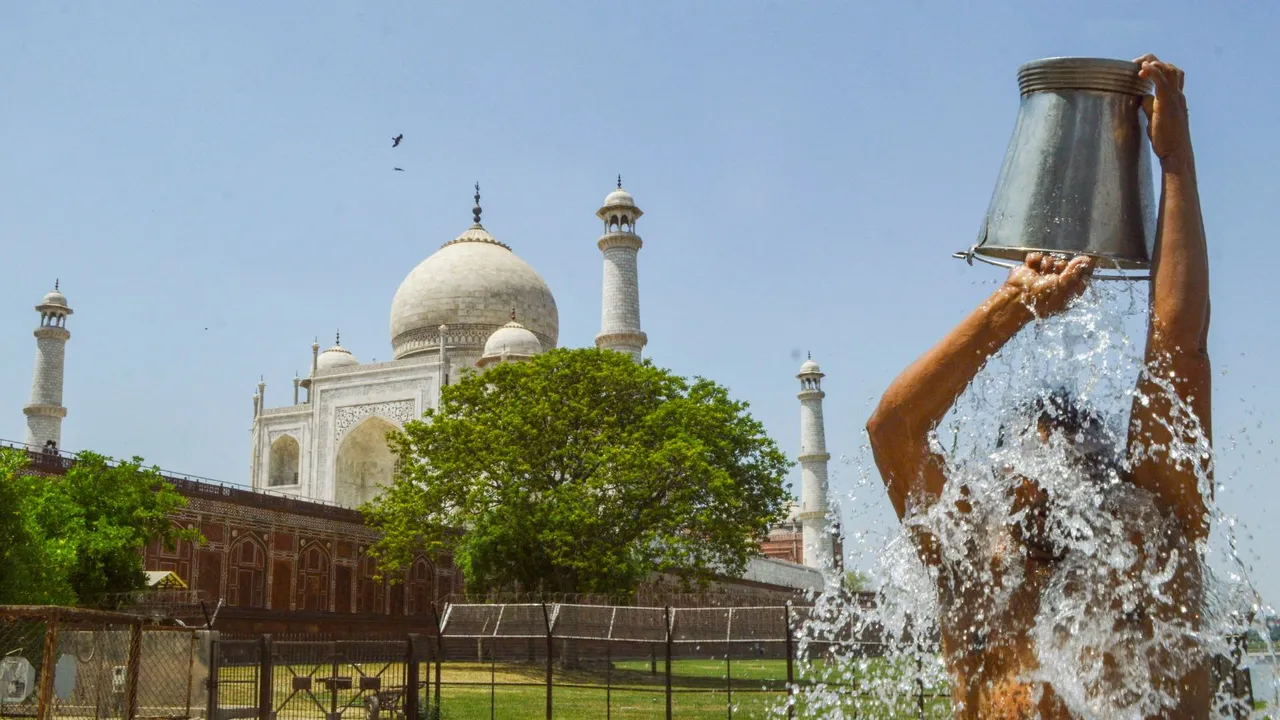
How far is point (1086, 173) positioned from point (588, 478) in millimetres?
21637

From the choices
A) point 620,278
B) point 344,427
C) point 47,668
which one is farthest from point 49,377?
point 47,668

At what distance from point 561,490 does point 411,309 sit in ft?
66.2

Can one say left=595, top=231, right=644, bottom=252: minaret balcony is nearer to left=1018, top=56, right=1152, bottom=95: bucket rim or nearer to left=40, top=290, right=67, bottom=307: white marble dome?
left=40, top=290, right=67, bottom=307: white marble dome

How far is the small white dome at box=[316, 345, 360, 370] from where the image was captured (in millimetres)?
42344

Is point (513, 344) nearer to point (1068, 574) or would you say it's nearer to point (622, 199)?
point (622, 199)

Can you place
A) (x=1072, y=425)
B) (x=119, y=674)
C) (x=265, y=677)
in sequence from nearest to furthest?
(x=1072, y=425)
(x=265, y=677)
(x=119, y=674)

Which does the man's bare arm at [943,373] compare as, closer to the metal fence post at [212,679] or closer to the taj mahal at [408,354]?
the metal fence post at [212,679]

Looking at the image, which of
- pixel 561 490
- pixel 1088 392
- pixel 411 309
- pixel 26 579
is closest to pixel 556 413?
pixel 561 490

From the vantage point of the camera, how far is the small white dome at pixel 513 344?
36344mm

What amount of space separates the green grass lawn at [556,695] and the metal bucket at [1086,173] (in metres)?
7.83

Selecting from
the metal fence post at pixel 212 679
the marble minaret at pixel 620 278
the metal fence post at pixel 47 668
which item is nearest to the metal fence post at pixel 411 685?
the metal fence post at pixel 212 679

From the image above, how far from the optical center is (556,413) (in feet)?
81.4

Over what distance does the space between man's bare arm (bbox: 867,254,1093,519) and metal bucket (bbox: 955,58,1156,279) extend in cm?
17

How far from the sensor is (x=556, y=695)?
1784 cm
